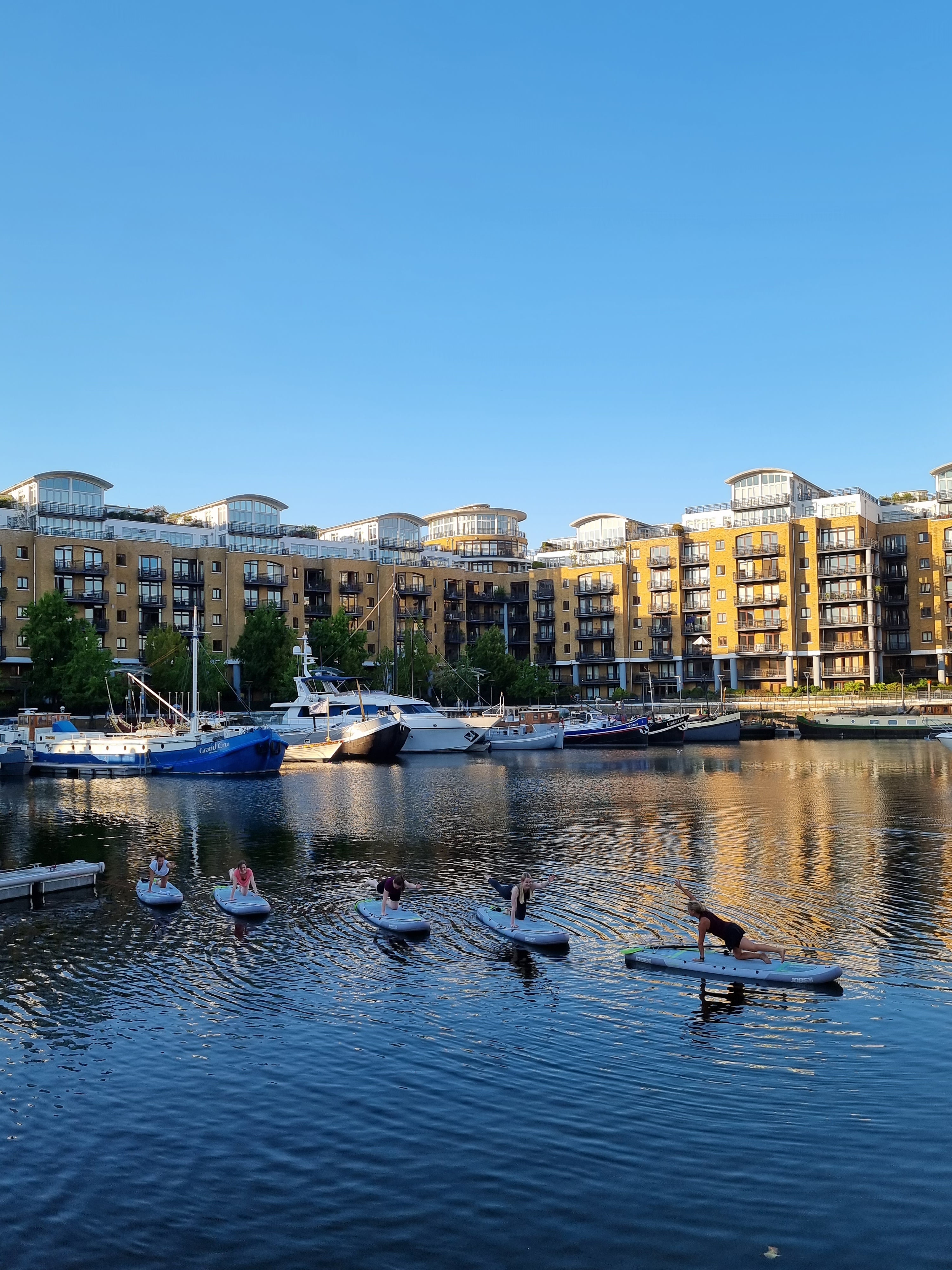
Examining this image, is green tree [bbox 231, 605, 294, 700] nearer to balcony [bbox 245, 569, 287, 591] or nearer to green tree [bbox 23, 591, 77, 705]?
balcony [bbox 245, 569, 287, 591]

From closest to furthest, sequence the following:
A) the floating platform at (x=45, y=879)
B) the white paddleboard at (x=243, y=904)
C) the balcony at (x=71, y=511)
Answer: the white paddleboard at (x=243, y=904) → the floating platform at (x=45, y=879) → the balcony at (x=71, y=511)

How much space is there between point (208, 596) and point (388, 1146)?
110344mm

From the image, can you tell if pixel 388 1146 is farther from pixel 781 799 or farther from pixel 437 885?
pixel 781 799

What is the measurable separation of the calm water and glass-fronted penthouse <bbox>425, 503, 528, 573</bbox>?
403ft

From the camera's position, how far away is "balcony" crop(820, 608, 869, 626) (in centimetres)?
11944

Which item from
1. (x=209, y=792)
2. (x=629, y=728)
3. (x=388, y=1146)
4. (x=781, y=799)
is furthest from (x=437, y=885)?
(x=629, y=728)

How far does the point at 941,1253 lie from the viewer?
10.2 m

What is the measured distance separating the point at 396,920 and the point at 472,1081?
27.8ft

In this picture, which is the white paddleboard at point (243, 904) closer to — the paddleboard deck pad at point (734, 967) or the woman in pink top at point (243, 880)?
the woman in pink top at point (243, 880)

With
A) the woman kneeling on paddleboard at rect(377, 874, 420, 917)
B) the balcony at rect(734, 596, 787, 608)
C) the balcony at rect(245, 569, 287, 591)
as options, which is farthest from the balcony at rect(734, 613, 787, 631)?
the woman kneeling on paddleboard at rect(377, 874, 420, 917)

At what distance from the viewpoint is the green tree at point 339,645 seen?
11494 cm

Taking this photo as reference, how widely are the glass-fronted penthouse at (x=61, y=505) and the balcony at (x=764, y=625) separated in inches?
2865

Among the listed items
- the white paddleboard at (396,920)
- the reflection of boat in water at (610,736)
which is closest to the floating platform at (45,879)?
the white paddleboard at (396,920)

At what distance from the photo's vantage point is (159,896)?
26.7 metres
